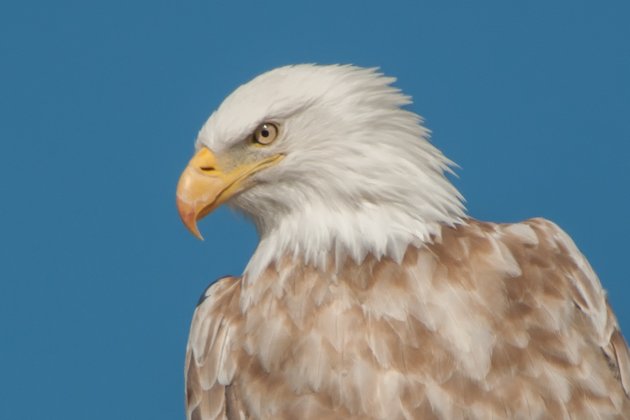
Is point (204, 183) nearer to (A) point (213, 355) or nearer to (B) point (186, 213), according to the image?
(B) point (186, 213)

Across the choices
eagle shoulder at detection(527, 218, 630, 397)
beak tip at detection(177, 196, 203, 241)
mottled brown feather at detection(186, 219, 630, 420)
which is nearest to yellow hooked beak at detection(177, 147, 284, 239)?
beak tip at detection(177, 196, 203, 241)

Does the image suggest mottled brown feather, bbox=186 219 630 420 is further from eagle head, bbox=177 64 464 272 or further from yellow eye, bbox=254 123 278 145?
yellow eye, bbox=254 123 278 145

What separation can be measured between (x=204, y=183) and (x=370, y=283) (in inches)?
16.0

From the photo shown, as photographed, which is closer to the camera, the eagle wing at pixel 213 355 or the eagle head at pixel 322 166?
the eagle head at pixel 322 166

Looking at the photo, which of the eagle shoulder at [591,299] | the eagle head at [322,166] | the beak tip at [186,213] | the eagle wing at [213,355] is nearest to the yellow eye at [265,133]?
the eagle head at [322,166]

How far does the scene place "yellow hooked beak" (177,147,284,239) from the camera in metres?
2.80

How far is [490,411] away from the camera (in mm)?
2742

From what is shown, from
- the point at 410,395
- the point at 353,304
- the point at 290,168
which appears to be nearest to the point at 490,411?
the point at 410,395

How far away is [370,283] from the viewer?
284cm

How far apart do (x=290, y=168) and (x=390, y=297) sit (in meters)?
0.34

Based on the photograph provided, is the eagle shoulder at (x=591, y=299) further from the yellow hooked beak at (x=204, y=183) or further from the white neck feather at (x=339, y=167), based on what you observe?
the yellow hooked beak at (x=204, y=183)

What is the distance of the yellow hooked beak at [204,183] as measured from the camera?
9.20 feet

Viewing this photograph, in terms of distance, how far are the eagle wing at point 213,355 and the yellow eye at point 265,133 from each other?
1.26 feet

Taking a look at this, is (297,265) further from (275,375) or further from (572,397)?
(572,397)
